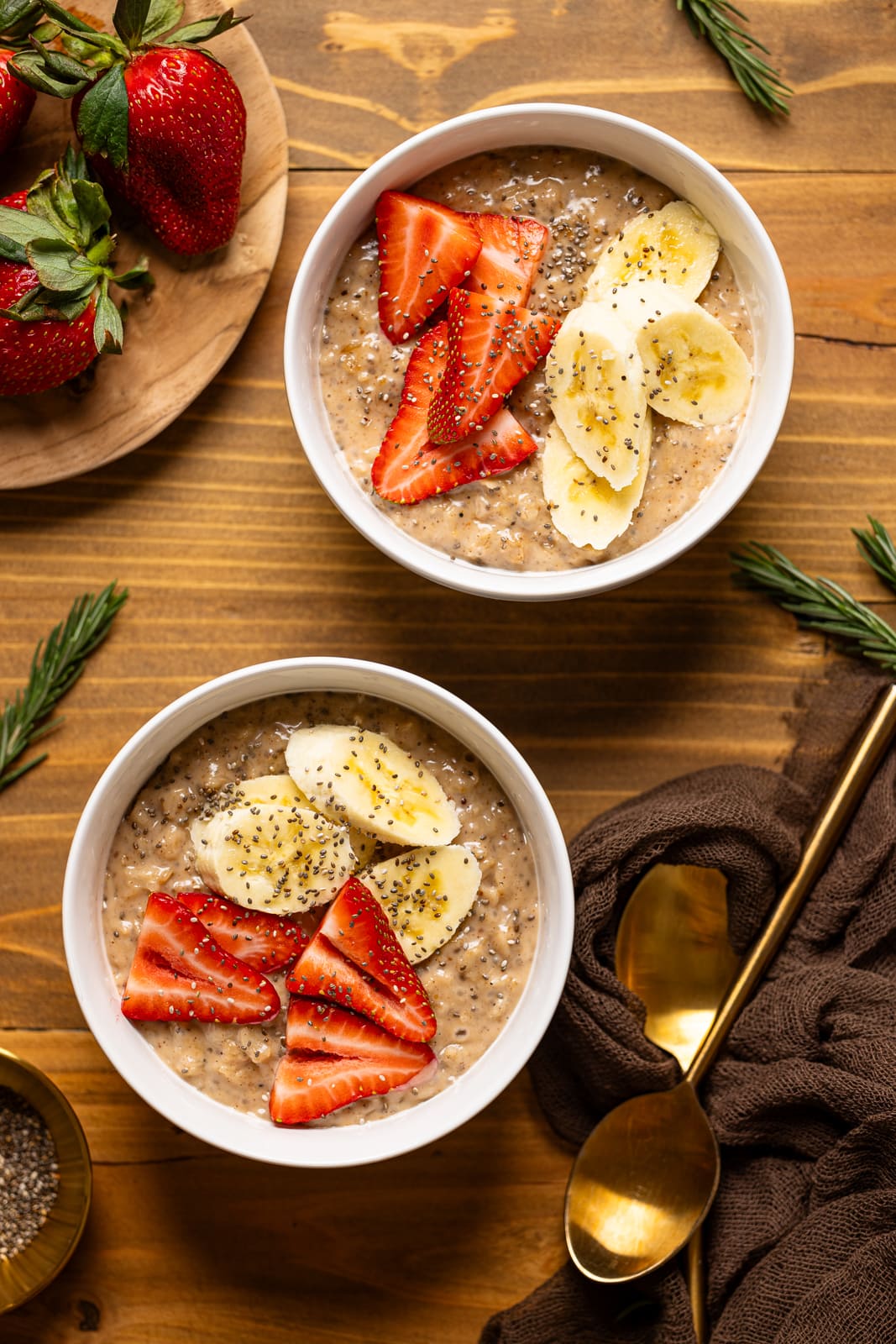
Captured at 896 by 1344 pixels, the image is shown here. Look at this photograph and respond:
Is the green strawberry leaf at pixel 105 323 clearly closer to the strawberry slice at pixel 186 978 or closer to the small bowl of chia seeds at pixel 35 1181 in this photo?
the strawberry slice at pixel 186 978

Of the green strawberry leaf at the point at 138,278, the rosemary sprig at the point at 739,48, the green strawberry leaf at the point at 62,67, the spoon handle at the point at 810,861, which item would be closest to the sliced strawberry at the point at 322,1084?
the spoon handle at the point at 810,861

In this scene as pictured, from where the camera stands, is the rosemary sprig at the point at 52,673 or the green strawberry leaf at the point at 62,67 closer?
the green strawberry leaf at the point at 62,67

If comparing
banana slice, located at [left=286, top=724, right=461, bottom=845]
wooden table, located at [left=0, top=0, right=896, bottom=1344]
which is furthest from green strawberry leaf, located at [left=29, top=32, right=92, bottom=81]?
banana slice, located at [left=286, top=724, right=461, bottom=845]

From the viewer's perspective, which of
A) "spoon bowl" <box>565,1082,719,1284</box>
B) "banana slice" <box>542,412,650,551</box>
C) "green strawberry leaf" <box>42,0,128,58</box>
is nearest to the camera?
"green strawberry leaf" <box>42,0,128,58</box>

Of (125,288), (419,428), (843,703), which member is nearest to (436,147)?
(419,428)

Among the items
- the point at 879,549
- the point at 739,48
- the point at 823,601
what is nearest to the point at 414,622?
the point at 823,601

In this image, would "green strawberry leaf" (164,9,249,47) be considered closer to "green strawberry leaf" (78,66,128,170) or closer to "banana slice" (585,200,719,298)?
"green strawberry leaf" (78,66,128,170)
